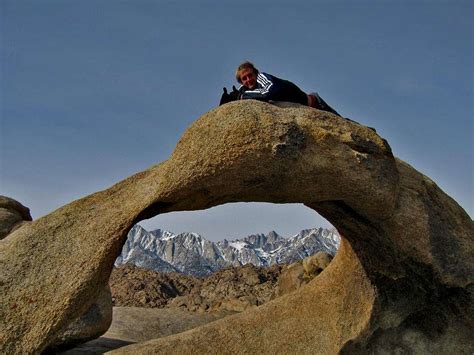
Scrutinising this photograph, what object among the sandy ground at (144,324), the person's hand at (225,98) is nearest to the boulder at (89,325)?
the sandy ground at (144,324)

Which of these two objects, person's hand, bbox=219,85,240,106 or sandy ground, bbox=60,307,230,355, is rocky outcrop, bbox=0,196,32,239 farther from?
person's hand, bbox=219,85,240,106

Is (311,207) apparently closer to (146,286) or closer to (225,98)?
(225,98)


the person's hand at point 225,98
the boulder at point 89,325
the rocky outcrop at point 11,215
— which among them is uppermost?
the person's hand at point 225,98

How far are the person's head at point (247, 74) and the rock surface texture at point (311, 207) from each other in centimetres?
57

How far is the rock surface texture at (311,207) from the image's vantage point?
24.3ft

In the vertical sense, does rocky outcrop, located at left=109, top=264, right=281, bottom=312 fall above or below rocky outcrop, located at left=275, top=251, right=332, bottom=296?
above

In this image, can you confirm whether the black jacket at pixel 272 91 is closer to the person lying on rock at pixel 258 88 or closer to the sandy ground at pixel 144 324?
the person lying on rock at pixel 258 88

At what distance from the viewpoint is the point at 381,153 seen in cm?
859

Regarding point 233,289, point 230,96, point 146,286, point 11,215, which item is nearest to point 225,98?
point 230,96

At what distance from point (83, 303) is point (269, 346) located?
146 inches

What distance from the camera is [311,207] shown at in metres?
9.72

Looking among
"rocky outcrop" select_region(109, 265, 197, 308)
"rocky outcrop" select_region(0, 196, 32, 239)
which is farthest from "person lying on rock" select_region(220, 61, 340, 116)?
"rocky outcrop" select_region(109, 265, 197, 308)

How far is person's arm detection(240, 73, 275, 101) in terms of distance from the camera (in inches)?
326

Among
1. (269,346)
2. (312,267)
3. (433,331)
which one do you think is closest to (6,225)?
(269,346)
